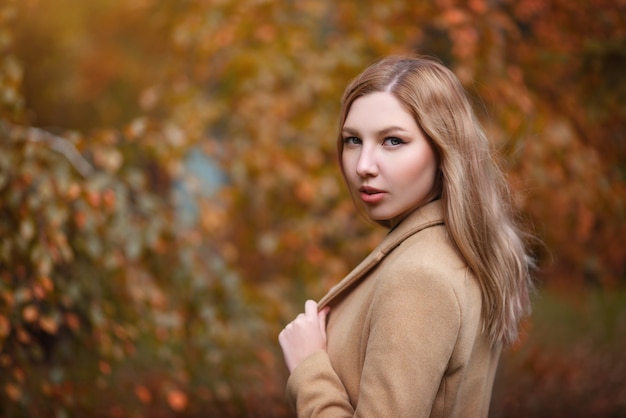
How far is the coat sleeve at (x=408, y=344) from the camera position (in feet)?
4.62

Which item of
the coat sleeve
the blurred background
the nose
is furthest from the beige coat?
the blurred background

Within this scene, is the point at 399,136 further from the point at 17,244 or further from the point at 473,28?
the point at 473,28

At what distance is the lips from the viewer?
5.20 ft

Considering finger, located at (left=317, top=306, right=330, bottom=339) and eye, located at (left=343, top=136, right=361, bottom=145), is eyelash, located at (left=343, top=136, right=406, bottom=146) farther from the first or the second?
finger, located at (left=317, top=306, right=330, bottom=339)

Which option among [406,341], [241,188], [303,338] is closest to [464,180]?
[406,341]

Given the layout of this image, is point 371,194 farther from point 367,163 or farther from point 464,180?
point 464,180

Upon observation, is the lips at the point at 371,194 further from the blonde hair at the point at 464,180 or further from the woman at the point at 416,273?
the blonde hair at the point at 464,180

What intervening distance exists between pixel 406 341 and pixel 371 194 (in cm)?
34

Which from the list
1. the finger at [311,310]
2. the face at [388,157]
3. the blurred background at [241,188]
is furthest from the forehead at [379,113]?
the blurred background at [241,188]

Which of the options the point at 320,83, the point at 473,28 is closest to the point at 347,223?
the point at 320,83

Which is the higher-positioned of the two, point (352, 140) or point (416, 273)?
point (352, 140)

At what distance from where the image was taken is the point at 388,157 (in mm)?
1555

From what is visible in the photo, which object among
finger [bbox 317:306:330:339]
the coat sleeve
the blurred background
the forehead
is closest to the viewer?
the coat sleeve

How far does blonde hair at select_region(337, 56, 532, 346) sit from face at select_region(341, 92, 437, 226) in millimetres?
24
